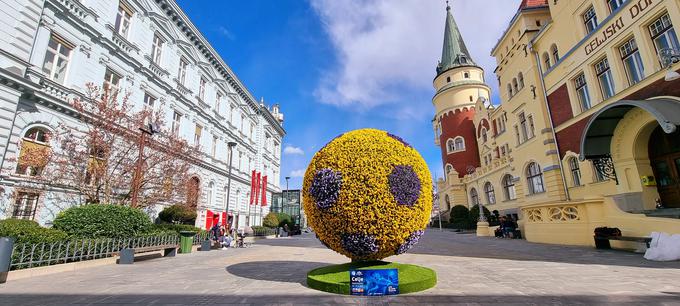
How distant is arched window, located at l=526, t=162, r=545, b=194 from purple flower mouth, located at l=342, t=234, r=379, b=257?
827 inches

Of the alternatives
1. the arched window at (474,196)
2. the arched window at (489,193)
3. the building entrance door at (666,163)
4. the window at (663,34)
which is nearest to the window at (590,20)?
the window at (663,34)

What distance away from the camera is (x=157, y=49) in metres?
22.2

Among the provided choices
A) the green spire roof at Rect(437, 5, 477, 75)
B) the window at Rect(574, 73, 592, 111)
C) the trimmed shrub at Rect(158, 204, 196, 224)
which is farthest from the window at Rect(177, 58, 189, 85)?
the green spire roof at Rect(437, 5, 477, 75)

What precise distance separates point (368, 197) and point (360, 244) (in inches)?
38.9

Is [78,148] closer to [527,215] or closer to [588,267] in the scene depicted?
[588,267]

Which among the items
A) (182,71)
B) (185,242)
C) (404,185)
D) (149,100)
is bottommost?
(185,242)

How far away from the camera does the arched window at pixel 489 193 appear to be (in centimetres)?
3353

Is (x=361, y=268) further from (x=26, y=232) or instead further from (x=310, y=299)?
(x=26, y=232)

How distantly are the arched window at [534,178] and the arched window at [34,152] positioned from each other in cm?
2873

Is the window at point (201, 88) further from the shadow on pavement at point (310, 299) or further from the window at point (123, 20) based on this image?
the shadow on pavement at point (310, 299)

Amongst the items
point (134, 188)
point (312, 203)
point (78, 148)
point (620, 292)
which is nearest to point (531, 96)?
point (620, 292)

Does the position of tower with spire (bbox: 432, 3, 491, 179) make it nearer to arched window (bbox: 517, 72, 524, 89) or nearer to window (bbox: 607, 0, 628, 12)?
arched window (bbox: 517, 72, 524, 89)

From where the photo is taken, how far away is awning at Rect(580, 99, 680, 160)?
1051 centimetres

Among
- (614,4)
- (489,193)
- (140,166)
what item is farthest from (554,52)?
(140,166)
